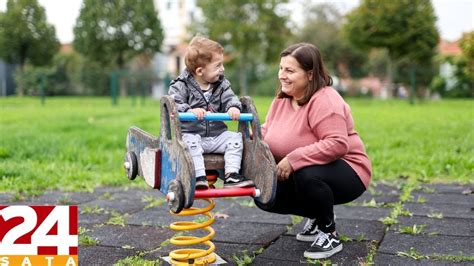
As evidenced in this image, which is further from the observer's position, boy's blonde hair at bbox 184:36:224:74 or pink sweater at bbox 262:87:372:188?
pink sweater at bbox 262:87:372:188

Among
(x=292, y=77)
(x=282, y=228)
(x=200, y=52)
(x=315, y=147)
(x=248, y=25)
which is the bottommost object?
(x=282, y=228)

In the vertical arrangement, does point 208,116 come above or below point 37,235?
above

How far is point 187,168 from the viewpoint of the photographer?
103 inches

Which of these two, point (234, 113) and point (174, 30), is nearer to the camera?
point (234, 113)

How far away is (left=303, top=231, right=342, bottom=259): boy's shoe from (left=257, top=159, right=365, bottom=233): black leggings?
52 millimetres

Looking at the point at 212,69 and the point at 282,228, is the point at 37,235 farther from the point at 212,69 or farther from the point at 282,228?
the point at 282,228

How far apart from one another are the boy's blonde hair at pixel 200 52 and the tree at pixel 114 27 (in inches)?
1108

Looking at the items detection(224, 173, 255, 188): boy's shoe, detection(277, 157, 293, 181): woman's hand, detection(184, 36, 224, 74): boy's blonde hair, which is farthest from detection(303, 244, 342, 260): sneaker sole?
detection(184, 36, 224, 74): boy's blonde hair

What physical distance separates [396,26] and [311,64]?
2095 centimetres

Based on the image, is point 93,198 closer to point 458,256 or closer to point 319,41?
point 458,256

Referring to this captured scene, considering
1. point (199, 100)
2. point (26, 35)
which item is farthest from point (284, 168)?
point (26, 35)

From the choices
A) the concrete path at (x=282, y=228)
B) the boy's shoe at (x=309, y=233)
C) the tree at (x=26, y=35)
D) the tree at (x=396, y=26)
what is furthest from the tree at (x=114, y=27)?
the boy's shoe at (x=309, y=233)

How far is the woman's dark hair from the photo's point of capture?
10.9ft

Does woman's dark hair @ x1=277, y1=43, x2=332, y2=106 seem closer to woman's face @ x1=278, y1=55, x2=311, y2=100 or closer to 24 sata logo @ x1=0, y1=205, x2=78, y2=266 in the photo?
woman's face @ x1=278, y1=55, x2=311, y2=100
